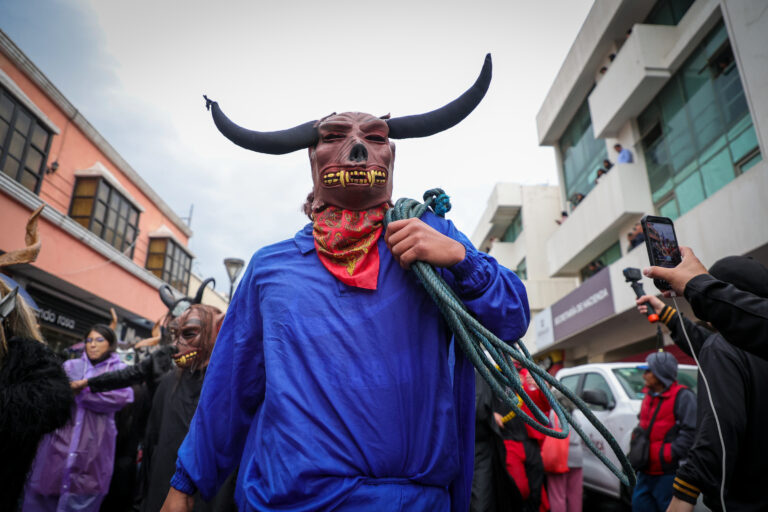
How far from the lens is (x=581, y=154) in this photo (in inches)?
688

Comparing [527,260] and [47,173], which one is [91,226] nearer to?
[47,173]

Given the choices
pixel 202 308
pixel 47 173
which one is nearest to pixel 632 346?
pixel 202 308

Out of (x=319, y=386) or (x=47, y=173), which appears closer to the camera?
(x=319, y=386)

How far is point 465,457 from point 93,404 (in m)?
4.44

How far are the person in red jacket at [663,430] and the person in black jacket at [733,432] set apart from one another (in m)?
2.07

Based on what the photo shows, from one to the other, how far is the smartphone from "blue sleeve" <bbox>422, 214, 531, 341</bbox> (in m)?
0.97

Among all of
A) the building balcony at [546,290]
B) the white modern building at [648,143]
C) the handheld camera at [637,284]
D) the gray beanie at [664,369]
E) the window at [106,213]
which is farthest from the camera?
the building balcony at [546,290]

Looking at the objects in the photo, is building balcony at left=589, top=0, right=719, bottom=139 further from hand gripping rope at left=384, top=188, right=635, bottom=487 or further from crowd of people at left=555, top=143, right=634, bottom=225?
hand gripping rope at left=384, top=188, right=635, bottom=487

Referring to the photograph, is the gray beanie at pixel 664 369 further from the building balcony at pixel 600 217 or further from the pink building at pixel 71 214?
the pink building at pixel 71 214

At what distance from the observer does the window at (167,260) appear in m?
17.4

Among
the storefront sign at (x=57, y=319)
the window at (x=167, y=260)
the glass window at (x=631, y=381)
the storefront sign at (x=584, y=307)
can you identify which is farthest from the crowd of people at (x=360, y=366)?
the window at (x=167, y=260)

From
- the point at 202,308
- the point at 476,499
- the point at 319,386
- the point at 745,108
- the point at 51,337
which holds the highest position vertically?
the point at 745,108

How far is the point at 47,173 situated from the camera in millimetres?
11789

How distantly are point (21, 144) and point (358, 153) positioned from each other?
1190 cm
